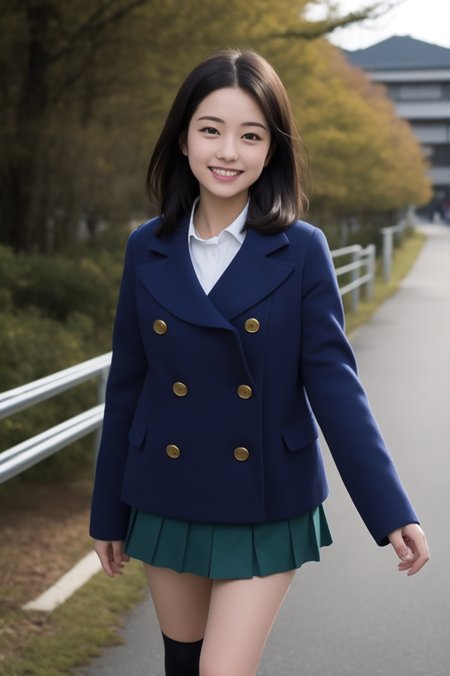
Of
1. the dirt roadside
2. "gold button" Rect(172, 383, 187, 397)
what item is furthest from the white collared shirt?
the dirt roadside

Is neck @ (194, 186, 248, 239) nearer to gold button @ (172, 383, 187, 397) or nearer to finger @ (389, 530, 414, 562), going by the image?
gold button @ (172, 383, 187, 397)

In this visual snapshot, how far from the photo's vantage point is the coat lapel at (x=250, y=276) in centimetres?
198

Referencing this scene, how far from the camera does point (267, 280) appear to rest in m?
1.99

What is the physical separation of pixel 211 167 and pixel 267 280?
288 mm

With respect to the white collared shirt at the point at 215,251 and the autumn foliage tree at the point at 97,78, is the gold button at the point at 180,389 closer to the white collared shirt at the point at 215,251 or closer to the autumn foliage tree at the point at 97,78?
the white collared shirt at the point at 215,251

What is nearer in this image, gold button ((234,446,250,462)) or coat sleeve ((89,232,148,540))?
gold button ((234,446,250,462))

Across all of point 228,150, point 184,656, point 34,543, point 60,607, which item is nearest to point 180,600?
point 184,656

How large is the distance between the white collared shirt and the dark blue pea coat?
41 mm

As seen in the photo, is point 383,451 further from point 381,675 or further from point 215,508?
point 381,675

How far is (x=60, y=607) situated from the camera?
3584 millimetres

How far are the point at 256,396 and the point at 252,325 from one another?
0.50 feet

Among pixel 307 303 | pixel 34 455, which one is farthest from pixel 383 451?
→ pixel 34 455

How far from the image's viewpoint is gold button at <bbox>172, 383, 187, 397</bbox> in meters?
1.99

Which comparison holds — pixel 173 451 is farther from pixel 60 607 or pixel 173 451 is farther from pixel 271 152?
pixel 60 607
